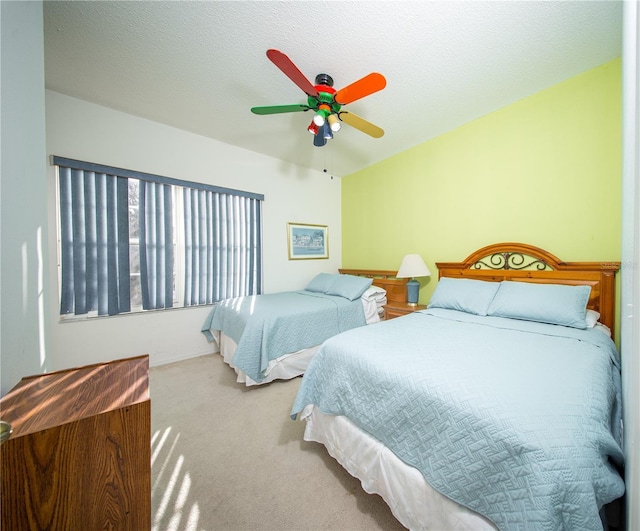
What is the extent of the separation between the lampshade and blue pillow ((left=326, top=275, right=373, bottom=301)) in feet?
1.54

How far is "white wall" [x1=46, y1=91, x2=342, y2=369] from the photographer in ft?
7.25

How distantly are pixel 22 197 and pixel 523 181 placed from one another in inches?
132

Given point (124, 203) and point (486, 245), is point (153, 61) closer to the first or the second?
point (124, 203)

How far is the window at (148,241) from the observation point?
7.38 feet

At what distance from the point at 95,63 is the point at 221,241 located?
1813 millimetres

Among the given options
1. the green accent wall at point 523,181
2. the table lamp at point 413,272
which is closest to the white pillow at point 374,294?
the table lamp at point 413,272

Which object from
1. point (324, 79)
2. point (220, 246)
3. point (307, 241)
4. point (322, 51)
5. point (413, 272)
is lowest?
point (413, 272)

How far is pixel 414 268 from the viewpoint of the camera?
2740mm

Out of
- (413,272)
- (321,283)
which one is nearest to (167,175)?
(321,283)

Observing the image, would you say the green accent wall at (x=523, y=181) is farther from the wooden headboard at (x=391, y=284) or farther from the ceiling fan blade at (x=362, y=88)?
the ceiling fan blade at (x=362, y=88)

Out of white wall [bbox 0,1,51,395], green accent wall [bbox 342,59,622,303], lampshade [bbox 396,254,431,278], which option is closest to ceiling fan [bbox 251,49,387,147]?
white wall [bbox 0,1,51,395]

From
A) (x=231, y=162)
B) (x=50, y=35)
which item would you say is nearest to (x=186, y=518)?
(x=50, y=35)

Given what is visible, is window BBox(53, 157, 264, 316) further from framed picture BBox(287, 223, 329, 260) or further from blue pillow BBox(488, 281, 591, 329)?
blue pillow BBox(488, 281, 591, 329)

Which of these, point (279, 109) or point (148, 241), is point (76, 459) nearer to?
point (279, 109)
